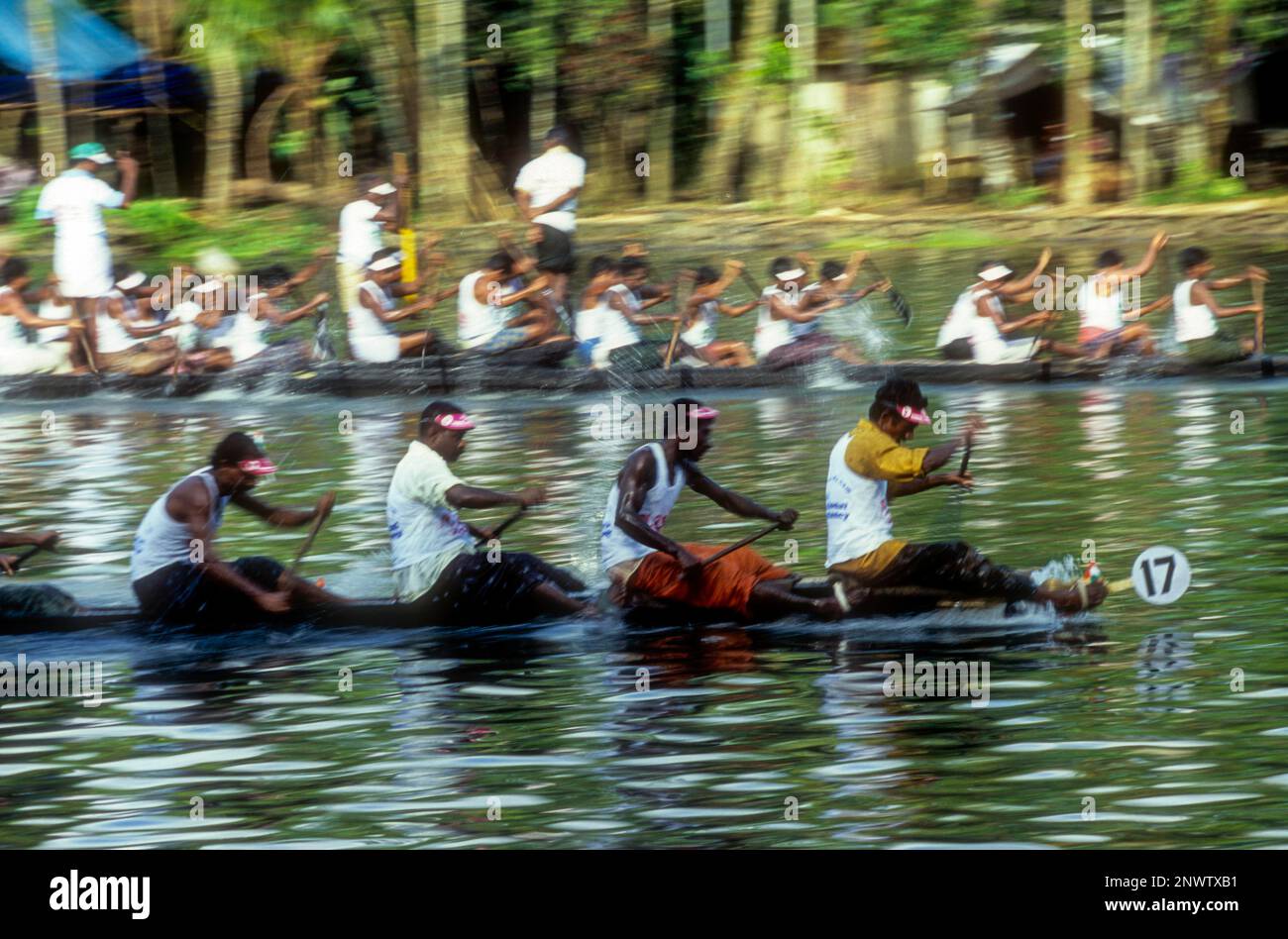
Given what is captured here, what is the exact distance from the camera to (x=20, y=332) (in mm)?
18734

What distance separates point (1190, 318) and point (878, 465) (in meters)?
7.71

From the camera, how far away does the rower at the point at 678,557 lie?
1070 centimetres

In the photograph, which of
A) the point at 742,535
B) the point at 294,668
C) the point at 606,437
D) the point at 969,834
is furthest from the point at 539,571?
the point at 606,437

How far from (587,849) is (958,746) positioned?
167 cm

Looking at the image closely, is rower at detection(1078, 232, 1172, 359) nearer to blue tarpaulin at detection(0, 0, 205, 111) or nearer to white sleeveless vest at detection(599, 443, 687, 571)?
white sleeveless vest at detection(599, 443, 687, 571)

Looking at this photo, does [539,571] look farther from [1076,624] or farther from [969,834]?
[969,834]

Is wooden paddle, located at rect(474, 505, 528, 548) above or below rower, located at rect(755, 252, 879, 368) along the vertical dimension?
below

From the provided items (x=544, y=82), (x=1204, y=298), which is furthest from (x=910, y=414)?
(x=544, y=82)

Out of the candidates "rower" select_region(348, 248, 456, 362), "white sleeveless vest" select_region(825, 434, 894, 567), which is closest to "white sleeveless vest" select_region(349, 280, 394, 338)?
"rower" select_region(348, 248, 456, 362)

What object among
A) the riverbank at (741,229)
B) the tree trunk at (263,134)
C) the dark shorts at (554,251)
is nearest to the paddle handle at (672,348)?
the dark shorts at (554,251)

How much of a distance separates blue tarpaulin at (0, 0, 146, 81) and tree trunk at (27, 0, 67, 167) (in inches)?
25.0

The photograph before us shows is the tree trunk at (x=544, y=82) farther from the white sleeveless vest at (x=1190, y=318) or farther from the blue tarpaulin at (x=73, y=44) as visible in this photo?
the white sleeveless vest at (x=1190, y=318)

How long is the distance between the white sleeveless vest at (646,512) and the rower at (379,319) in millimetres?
7608

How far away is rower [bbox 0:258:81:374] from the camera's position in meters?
18.5
